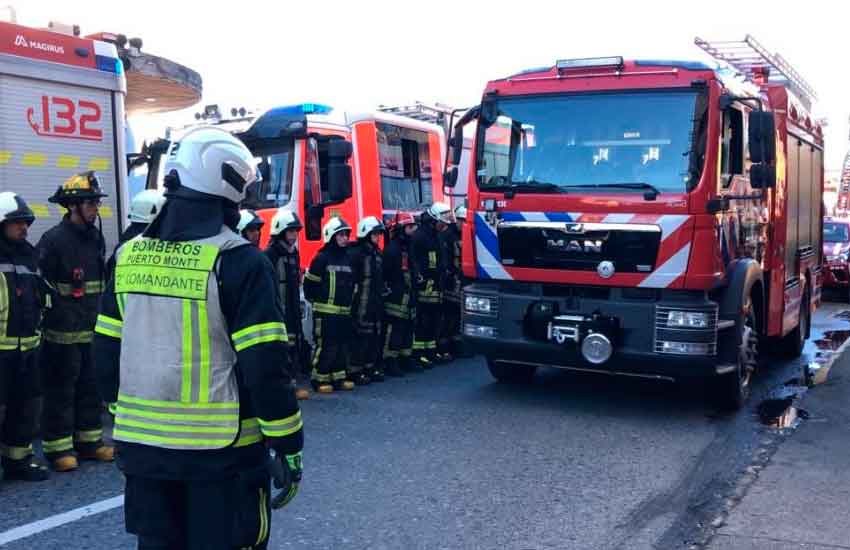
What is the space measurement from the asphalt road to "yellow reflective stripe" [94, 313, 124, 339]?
6.07 ft

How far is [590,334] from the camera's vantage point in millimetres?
6953

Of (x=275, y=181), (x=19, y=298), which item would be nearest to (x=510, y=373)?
(x=275, y=181)

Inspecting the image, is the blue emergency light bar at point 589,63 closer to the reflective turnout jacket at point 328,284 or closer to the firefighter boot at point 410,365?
the reflective turnout jacket at point 328,284

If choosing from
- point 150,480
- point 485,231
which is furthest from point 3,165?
point 150,480

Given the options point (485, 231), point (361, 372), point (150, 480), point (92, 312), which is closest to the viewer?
point (150, 480)

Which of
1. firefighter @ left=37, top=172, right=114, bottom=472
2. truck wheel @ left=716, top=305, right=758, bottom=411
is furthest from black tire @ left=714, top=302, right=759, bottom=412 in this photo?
firefighter @ left=37, top=172, right=114, bottom=472

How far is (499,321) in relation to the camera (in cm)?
743

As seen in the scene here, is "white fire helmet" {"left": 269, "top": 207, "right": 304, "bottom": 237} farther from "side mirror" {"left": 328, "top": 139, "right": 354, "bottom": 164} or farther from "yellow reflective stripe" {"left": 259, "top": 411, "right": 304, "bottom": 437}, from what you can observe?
"yellow reflective stripe" {"left": 259, "top": 411, "right": 304, "bottom": 437}

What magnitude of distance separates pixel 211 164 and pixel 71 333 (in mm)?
3484

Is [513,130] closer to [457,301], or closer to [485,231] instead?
[485,231]

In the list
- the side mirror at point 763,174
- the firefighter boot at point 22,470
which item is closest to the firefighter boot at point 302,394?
the firefighter boot at point 22,470

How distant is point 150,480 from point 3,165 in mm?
4235

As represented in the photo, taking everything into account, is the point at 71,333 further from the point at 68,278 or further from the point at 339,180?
the point at 339,180

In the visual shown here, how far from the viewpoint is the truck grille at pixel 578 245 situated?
269 inches
